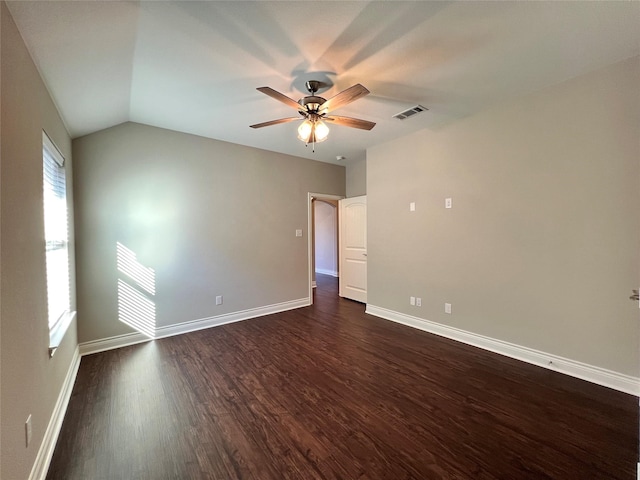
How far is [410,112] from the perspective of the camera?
9.84ft

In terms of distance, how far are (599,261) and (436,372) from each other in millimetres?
1723

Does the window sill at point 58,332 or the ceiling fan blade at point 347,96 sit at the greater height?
the ceiling fan blade at point 347,96

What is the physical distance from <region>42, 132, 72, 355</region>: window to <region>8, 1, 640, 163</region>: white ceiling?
1.62 feet

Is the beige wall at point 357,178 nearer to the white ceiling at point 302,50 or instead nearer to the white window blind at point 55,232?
the white ceiling at point 302,50

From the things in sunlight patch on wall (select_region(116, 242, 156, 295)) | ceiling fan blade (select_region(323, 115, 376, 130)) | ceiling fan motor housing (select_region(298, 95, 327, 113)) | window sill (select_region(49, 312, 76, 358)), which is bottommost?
window sill (select_region(49, 312, 76, 358))

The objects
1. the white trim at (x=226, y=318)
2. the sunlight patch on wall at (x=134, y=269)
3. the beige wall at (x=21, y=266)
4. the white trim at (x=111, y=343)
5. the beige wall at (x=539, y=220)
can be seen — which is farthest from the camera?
the white trim at (x=226, y=318)

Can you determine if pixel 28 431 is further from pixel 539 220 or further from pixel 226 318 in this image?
pixel 539 220

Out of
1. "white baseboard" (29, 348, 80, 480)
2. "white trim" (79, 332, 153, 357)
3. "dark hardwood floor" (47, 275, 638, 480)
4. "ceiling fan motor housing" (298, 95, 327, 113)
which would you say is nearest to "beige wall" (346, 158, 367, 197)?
"ceiling fan motor housing" (298, 95, 327, 113)

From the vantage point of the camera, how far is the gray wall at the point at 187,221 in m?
3.04

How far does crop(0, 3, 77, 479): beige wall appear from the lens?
46.6 inches

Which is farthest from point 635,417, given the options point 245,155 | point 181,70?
point 245,155

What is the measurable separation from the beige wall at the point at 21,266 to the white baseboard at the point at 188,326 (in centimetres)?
139

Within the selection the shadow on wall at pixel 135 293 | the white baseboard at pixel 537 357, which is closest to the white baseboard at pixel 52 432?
the shadow on wall at pixel 135 293

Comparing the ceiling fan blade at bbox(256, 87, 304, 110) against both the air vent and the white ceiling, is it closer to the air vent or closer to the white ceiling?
the white ceiling
